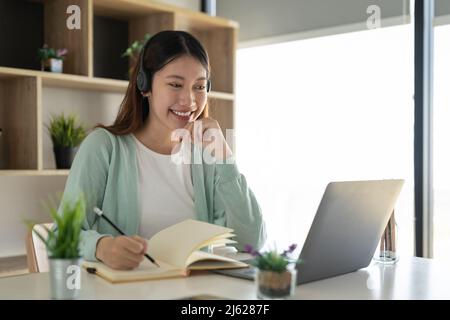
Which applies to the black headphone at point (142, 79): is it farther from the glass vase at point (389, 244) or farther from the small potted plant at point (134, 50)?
the small potted plant at point (134, 50)

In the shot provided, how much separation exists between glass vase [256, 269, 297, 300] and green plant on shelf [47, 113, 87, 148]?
2.19 m

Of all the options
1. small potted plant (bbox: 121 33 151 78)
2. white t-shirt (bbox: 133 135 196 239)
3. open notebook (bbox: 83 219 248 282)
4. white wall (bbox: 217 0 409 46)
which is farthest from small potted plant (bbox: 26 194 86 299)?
white wall (bbox: 217 0 409 46)

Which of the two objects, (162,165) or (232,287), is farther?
(162,165)

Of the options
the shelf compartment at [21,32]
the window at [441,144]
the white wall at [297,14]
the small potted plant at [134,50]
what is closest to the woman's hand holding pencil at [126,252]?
the shelf compartment at [21,32]

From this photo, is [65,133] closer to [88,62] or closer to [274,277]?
[88,62]

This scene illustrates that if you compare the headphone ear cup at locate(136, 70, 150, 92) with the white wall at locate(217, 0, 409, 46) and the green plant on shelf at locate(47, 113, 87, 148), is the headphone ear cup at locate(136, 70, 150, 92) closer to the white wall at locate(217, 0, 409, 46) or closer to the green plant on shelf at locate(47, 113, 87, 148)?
the green plant on shelf at locate(47, 113, 87, 148)

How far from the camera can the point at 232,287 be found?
1.16 meters

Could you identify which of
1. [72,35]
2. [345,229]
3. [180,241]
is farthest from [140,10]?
[345,229]

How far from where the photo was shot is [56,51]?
3.03 meters

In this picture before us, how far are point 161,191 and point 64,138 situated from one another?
1472 mm

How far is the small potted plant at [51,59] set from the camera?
292 centimetres

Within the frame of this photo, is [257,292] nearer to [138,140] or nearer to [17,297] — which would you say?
[17,297]

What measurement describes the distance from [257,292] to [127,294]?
237 mm
